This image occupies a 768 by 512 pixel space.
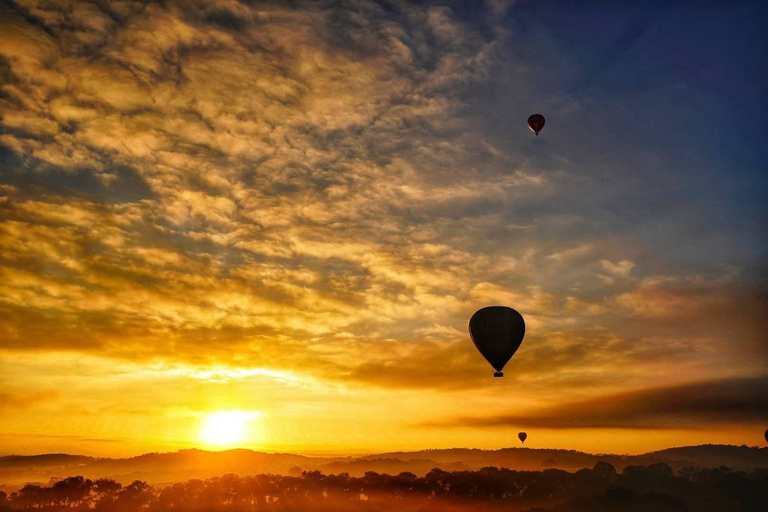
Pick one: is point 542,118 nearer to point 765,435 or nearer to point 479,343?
point 479,343

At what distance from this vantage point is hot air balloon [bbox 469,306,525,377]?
5900 centimetres

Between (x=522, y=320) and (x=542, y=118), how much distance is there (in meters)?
22.0

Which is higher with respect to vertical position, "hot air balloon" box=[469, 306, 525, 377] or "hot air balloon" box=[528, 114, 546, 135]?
"hot air balloon" box=[528, 114, 546, 135]

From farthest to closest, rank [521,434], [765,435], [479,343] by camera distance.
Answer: [521,434] → [765,435] → [479,343]

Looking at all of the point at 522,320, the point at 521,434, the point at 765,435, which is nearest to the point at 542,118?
the point at 522,320

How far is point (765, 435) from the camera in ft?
324

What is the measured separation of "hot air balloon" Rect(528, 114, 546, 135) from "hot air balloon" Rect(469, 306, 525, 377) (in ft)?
64.3

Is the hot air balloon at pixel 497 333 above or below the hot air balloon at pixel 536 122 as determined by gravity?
below

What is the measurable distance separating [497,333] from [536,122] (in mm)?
23105

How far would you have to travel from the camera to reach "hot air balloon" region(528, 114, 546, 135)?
60312 mm

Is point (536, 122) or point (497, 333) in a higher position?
point (536, 122)

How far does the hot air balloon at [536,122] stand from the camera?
6031 centimetres

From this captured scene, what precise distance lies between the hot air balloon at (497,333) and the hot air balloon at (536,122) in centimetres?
1961

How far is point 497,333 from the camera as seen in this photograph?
5912 centimetres
